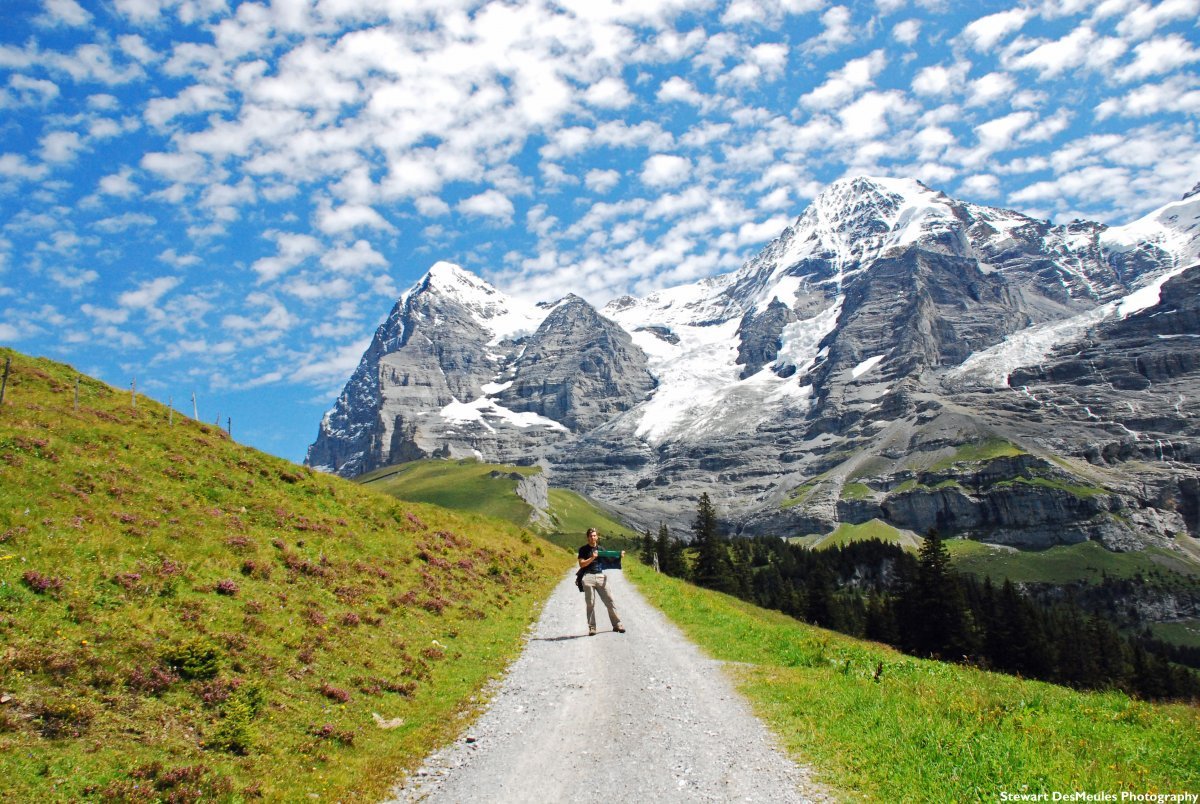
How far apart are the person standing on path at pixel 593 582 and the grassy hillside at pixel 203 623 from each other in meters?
3.04

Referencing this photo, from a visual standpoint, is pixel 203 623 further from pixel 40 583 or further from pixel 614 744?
pixel 614 744

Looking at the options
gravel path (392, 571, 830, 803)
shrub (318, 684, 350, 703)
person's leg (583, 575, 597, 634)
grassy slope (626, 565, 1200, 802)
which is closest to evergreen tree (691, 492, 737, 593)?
person's leg (583, 575, 597, 634)

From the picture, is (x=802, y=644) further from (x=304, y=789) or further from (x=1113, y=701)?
(x=304, y=789)

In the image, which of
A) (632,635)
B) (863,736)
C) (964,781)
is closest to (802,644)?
(632,635)

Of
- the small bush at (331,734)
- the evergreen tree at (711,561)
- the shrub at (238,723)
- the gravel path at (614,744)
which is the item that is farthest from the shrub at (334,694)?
the evergreen tree at (711,561)

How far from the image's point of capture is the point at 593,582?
2394 centimetres

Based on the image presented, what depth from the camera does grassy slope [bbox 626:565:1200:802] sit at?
397 inches

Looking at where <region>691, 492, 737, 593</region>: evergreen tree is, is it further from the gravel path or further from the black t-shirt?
the gravel path

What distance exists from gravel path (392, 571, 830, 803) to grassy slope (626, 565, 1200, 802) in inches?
31.9

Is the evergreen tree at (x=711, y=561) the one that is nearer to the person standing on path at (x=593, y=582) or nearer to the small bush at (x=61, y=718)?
the person standing on path at (x=593, y=582)

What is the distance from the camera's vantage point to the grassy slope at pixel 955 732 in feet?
33.1

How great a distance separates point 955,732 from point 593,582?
44.7ft

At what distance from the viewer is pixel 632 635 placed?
79.9 ft

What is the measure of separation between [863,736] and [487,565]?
25537 mm
